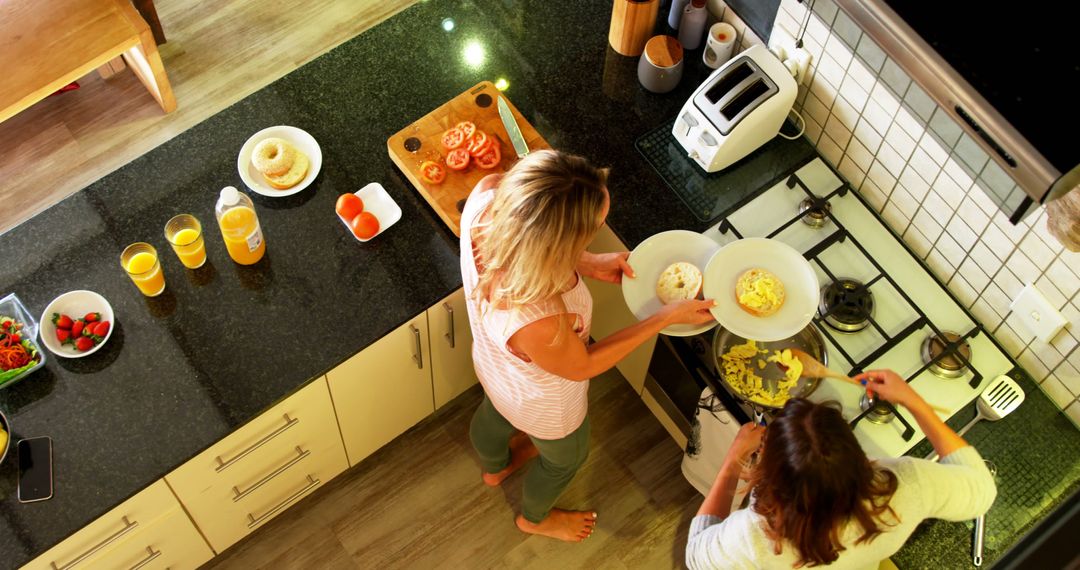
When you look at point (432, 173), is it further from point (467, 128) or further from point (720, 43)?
point (720, 43)

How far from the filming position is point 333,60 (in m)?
2.54

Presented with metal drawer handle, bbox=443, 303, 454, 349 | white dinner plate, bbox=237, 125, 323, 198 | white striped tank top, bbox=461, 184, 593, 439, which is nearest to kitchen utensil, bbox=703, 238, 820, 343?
white striped tank top, bbox=461, 184, 593, 439

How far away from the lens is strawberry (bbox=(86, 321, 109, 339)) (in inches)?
83.1

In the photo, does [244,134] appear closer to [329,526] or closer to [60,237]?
[60,237]

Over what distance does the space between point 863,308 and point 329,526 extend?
5.14 feet

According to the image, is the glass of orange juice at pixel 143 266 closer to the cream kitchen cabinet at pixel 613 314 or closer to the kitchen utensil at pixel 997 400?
the cream kitchen cabinet at pixel 613 314

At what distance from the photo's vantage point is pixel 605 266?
7.20 ft

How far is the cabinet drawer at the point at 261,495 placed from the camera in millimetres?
2320

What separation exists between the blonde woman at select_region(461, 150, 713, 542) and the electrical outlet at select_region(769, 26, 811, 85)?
62 cm

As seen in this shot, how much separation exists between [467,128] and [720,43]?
2.15ft

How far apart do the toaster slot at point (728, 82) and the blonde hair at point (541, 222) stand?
0.63m

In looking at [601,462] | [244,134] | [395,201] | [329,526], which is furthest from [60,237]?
[601,462]

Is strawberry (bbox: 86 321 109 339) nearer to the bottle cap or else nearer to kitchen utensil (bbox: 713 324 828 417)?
the bottle cap

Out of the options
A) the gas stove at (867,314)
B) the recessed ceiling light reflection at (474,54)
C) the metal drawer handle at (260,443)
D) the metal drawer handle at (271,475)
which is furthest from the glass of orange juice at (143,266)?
the gas stove at (867,314)
